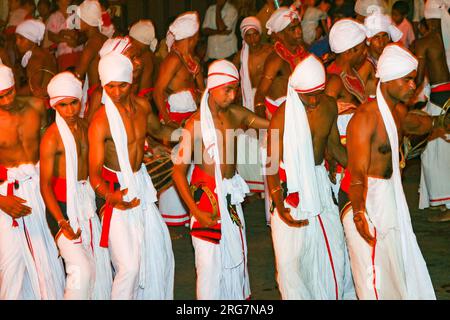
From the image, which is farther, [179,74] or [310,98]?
[179,74]

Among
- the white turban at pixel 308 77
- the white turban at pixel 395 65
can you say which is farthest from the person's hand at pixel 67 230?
the white turban at pixel 395 65

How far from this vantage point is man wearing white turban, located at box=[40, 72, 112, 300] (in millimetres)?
7629

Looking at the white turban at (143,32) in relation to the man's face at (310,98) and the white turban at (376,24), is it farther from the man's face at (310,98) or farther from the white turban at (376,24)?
the man's face at (310,98)

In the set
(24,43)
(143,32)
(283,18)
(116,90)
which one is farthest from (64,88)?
(24,43)

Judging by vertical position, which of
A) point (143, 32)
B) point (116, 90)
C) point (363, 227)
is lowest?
point (363, 227)

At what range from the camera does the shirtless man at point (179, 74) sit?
10.4 m

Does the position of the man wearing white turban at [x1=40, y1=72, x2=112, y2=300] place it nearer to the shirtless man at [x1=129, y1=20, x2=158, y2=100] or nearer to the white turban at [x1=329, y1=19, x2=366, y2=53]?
the white turban at [x1=329, y1=19, x2=366, y2=53]

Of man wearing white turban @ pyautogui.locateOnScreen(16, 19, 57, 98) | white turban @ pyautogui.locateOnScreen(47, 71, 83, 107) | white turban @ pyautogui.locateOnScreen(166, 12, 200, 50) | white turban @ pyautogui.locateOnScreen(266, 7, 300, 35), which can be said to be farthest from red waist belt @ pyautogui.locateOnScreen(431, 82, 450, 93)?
white turban @ pyautogui.locateOnScreen(47, 71, 83, 107)

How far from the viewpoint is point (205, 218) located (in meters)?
7.76

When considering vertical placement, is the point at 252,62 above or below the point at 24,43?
below

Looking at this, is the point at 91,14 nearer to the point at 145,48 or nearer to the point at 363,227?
the point at 145,48

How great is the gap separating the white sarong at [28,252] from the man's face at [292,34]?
3.49m

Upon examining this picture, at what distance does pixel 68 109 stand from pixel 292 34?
348cm

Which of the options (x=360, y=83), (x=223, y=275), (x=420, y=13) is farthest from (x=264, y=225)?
(x=420, y=13)
